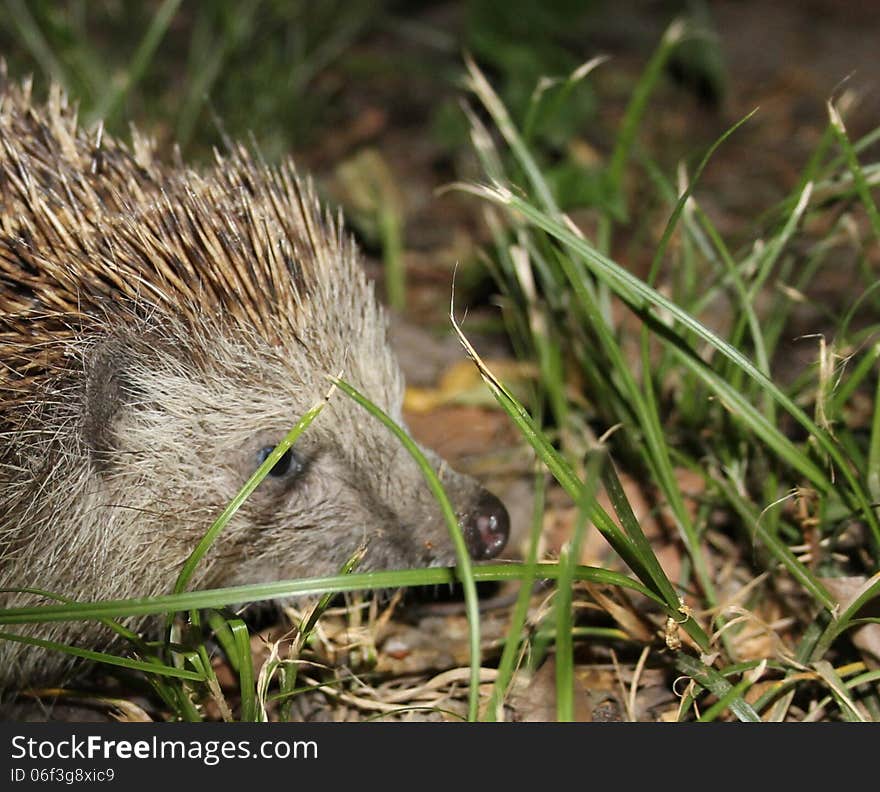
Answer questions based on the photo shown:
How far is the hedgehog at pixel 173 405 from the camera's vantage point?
215 centimetres

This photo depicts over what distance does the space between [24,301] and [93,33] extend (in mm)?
3709

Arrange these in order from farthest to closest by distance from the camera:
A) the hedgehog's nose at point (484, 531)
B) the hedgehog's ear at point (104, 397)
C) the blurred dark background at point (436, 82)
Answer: the blurred dark background at point (436, 82), the hedgehog's nose at point (484, 531), the hedgehog's ear at point (104, 397)

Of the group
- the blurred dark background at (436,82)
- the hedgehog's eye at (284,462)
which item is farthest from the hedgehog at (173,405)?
the blurred dark background at (436,82)

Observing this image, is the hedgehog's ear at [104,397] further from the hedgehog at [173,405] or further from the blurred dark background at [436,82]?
the blurred dark background at [436,82]

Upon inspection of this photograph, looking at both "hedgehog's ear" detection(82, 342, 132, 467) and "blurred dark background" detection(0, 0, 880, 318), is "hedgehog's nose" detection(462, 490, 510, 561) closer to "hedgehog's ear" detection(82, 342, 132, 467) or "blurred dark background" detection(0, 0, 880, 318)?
"hedgehog's ear" detection(82, 342, 132, 467)

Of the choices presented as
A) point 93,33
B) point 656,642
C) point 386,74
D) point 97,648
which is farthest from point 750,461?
point 93,33

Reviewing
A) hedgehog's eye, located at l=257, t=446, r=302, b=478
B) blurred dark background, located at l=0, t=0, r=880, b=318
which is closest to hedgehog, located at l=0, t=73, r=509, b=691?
hedgehog's eye, located at l=257, t=446, r=302, b=478

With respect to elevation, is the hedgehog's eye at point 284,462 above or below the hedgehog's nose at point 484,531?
above

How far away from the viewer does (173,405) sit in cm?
222

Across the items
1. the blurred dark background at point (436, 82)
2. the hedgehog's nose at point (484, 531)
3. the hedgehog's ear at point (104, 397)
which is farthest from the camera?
the blurred dark background at point (436, 82)

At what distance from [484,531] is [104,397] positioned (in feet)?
2.74

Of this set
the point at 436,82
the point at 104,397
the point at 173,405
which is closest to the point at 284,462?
the point at 173,405

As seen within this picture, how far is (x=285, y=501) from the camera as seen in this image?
227 centimetres

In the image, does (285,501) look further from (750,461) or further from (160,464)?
(750,461)
